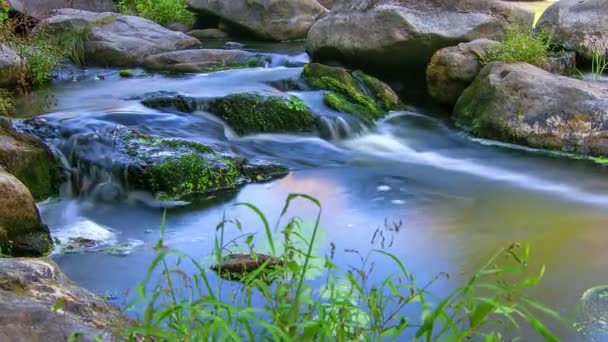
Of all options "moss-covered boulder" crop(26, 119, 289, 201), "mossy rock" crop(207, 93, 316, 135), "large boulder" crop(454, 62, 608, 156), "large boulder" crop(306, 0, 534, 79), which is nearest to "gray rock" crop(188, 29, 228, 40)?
"large boulder" crop(306, 0, 534, 79)

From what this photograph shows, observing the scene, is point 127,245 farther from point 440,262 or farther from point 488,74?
point 488,74

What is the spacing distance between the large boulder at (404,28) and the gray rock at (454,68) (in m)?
0.64

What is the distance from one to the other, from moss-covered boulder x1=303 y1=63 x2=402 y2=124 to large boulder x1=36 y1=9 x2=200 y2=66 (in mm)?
3328

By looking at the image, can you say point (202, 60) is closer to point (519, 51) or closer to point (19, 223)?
point (519, 51)

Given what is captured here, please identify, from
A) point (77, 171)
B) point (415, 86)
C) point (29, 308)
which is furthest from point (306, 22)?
point (29, 308)

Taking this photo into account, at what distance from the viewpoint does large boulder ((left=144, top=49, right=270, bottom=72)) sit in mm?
11023

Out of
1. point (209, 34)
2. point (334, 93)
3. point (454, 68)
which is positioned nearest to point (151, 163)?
point (334, 93)

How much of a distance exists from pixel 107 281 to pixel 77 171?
235cm

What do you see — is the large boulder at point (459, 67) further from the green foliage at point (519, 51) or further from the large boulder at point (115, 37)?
the large boulder at point (115, 37)

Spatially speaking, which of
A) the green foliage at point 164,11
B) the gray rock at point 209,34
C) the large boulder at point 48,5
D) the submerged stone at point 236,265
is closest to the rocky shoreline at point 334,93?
the submerged stone at point 236,265

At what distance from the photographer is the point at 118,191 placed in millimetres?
6465

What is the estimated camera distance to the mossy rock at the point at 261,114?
8.22 metres

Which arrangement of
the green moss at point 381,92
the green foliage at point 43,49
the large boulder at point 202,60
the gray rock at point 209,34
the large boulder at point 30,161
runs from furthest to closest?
the gray rock at point 209,34 < the large boulder at point 202,60 < the green foliage at point 43,49 < the green moss at point 381,92 < the large boulder at point 30,161

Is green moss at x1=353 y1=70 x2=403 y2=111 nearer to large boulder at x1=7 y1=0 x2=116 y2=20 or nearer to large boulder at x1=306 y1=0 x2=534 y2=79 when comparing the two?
large boulder at x1=306 y1=0 x2=534 y2=79
